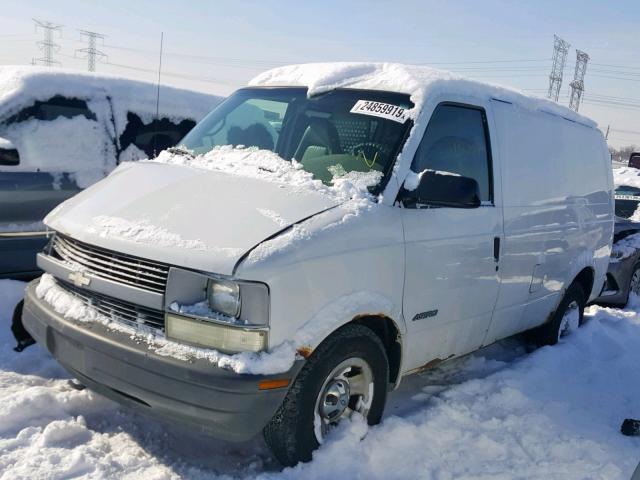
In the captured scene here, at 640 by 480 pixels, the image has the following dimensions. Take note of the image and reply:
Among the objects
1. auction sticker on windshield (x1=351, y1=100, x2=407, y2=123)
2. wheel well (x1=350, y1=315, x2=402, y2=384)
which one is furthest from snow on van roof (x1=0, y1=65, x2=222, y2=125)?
wheel well (x1=350, y1=315, x2=402, y2=384)

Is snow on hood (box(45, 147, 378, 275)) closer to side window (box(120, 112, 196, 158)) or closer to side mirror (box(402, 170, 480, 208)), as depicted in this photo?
side mirror (box(402, 170, 480, 208))

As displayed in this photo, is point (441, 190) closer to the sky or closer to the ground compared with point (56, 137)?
closer to the sky

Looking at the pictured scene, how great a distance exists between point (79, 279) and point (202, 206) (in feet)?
2.34

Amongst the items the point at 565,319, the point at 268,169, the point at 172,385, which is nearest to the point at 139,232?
the point at 172,385

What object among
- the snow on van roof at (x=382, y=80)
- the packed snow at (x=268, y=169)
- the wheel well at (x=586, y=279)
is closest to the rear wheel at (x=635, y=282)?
the wheel well at (x=586, y=279)

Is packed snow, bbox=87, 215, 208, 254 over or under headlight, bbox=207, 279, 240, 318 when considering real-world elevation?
over

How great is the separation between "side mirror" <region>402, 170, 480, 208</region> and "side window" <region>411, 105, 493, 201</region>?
0.21m

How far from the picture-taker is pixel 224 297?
2617 mm

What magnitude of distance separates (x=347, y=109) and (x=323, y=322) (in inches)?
58.8

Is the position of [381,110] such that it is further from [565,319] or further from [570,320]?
[570,320]

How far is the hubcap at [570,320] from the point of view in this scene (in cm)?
563

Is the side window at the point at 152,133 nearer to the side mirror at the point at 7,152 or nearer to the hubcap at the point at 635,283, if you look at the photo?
the side mirror at the point at 7,152

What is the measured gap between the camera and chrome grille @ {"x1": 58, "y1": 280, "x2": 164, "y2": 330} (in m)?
2.74

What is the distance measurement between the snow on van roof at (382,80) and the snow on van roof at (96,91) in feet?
5.23
